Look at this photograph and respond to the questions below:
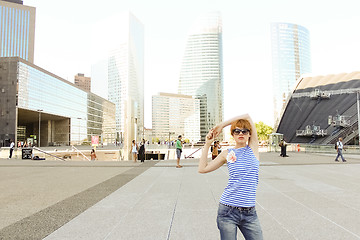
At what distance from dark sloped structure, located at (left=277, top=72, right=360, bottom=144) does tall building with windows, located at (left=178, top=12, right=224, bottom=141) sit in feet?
360

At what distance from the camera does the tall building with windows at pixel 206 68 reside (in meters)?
169

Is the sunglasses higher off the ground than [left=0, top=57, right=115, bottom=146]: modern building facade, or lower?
lower

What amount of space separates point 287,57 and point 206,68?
52980 millimetres

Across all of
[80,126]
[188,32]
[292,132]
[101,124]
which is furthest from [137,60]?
[292,132]

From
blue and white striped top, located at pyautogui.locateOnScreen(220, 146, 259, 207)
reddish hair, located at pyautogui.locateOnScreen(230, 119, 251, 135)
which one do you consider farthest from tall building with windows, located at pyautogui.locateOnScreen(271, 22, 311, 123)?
blue and white striped top, located at pyautogui.locateOnScreen(220, 146, 259, 207)

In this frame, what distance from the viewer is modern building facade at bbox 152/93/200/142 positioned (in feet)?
591

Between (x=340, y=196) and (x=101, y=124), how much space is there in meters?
106

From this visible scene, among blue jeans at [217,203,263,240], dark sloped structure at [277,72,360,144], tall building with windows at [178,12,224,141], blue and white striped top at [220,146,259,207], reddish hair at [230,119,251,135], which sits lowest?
blue jeans at [217,203,263,240]

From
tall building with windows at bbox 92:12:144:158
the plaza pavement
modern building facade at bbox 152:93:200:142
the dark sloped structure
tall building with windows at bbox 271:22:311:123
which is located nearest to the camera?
the plaza pavement

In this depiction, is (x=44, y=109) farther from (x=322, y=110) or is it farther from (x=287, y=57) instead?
(x=287, y=57)

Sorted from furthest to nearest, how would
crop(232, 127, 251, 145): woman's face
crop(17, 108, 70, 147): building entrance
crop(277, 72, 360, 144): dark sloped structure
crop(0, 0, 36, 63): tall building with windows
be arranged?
crop(0, 0, 36, 63): tall building with windows < crop(17, 108, 70, 147): building entrance < crop(277, 72, 360, 144): dark sloped structure < crop(232, 127, 251, 145): woman's face

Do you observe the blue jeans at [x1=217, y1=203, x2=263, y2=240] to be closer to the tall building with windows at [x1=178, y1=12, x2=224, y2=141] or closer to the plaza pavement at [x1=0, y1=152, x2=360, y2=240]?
the plaza pavement at [x1=0, y1=152, x2=360, y2=240]

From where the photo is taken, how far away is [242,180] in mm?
2299

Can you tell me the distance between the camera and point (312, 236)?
12.6 feet
